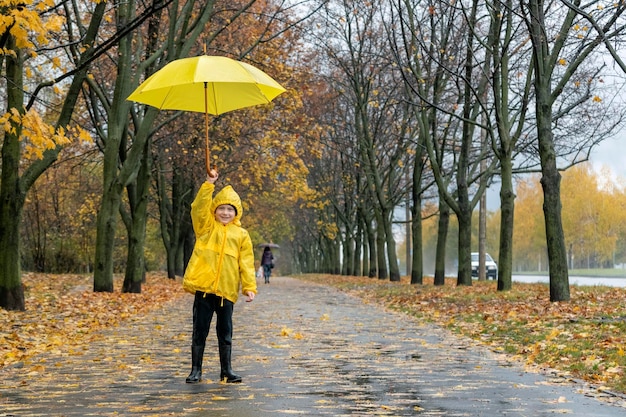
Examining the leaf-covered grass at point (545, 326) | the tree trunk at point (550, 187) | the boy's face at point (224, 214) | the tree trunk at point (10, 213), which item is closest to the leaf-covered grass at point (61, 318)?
the tree trunk at point (10, 213)

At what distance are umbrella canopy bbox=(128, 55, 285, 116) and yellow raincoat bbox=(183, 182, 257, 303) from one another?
1053 millimetres

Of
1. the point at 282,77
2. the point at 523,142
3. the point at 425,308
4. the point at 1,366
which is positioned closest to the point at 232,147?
→ the point at 282,77

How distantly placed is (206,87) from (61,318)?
291 inches

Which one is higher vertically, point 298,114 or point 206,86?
point 298,114

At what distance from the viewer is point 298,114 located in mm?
30531

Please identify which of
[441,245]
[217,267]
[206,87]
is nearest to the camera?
[217,267]

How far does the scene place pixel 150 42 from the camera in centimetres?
2345

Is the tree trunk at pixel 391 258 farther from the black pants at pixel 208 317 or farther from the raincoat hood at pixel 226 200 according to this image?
the raincoat hood at pixel 226 200

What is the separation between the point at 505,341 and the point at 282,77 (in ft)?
56.8

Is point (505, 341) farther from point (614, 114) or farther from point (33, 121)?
point (614, 114)

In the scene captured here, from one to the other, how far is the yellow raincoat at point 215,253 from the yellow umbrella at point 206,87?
337 millimetres

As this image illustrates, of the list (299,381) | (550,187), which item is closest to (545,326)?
(550,187)

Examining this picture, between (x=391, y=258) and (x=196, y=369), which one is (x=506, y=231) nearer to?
(x=391, y=258)

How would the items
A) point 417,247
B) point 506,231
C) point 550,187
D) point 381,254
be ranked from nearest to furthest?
point 550,187
point 506,231
point 417,247
point 381,254
